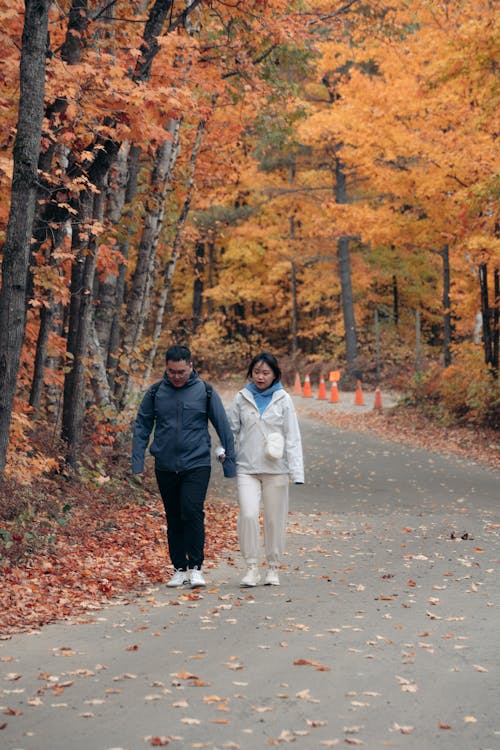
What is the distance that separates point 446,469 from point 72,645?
1253 cm

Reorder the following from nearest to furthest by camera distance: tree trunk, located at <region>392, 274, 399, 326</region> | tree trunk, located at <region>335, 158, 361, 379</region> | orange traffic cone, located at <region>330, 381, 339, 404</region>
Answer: orange traffic cone, located at <region>330, 381, 339, 404</region> → tree trunk, located at <region>335, 158, 361, 379</region> → tree trunk, located at <region>392, 274, 399, 326</region>

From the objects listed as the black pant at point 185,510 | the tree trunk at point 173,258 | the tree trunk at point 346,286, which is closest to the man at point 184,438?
the black pant at point 185,510

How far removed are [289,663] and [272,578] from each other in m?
2.86

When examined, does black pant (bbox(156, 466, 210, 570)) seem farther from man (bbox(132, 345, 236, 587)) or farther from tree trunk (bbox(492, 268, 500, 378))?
tree trunk (bbox(492, 268, 500, 378))

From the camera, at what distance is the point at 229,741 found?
472 cm

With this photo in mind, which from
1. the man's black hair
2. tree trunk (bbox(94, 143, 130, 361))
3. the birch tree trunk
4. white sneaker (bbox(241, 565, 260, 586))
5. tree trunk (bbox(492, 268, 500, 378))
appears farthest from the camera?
tree trunk (bbox(492, 268, 500, 378))

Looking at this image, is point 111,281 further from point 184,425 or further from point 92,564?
point 184,425

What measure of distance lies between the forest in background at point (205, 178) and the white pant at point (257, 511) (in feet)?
7.58

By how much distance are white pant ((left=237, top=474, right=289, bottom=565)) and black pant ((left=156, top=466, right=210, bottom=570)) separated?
0.35m

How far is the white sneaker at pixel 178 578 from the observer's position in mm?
8969

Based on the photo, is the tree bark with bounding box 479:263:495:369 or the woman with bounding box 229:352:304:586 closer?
the woman with bounding box 229:352:304:586

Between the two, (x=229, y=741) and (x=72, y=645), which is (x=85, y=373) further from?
(x=229, y=741)

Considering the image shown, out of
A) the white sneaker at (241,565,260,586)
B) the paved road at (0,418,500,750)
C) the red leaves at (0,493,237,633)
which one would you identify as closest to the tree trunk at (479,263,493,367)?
the red leaves at (0,493,237,633)

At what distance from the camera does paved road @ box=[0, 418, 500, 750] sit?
488 centimetres
